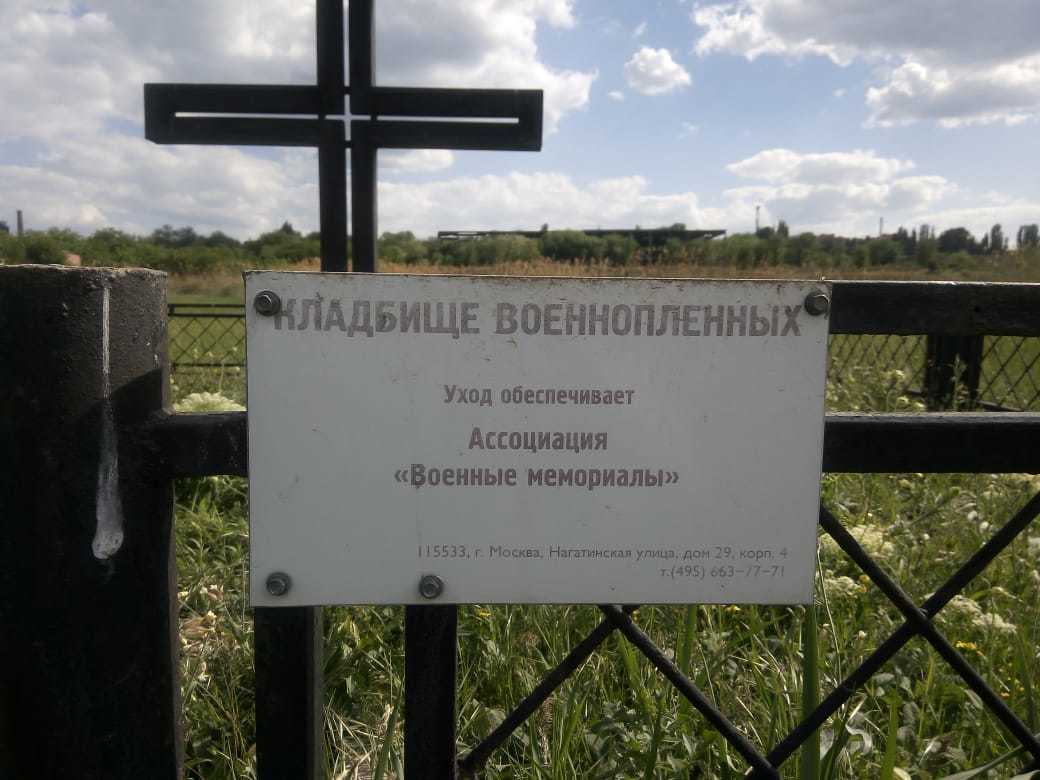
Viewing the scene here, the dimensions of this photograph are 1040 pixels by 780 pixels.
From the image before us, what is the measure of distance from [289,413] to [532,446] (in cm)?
28

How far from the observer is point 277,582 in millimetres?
937

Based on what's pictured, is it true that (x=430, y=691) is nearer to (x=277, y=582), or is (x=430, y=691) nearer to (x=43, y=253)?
(x=277, y=582)

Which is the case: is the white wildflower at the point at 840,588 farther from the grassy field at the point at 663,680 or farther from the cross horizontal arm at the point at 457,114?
the cross horizontal arm at the point at 457,114

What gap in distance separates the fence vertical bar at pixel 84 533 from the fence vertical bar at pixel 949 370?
5560mm

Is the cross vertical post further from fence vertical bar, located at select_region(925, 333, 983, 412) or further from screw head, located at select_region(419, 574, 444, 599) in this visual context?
fence vertical bar, located at select_region(925, 333, 983, 412)

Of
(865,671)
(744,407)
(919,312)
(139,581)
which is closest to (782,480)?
(744,407)

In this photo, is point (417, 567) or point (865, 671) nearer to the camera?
point (417, 567)

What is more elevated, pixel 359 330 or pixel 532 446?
pixel 359 330

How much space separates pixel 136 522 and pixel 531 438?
1.54 feet

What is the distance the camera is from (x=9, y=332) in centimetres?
A: 85

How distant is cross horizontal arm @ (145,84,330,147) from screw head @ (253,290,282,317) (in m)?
0.92

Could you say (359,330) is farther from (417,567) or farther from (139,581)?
(139,581)

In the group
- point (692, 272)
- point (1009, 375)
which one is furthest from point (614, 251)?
point (1009, 375)

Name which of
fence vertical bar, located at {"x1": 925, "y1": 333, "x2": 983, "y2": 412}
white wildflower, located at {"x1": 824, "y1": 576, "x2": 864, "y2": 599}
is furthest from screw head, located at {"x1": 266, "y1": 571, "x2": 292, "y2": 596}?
fence vertical bar, located at {"x1": 925, "y1": 333, "x2": 983, "y2": 412}
